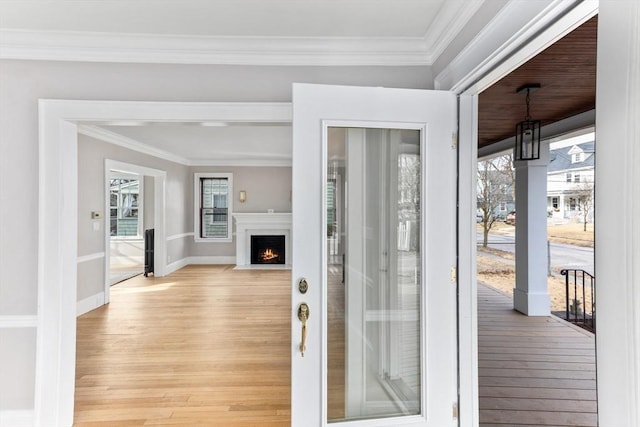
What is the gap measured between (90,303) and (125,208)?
407cm

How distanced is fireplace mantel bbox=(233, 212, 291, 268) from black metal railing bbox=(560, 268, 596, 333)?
5147mm

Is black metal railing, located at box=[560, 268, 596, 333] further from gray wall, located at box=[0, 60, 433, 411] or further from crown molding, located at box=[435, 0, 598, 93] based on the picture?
gray wall, located at box=[0, 60, 433, 411]

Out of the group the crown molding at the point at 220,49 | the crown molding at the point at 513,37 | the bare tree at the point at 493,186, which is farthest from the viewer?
the bare tree at the point at 493,186

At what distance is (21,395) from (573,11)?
338 cm

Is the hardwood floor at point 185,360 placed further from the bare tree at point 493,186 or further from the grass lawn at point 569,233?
the grass lawn at point 569,233

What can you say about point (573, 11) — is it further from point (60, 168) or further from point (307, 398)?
point (60, 168)

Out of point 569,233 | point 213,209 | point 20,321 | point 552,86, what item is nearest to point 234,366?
point 20,321

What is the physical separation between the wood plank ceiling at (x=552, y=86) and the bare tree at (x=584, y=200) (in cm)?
151

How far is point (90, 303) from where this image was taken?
15.3 feet

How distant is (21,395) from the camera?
6.91 ft

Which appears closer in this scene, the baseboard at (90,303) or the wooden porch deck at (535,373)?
the wooden porch deck at (535,373)

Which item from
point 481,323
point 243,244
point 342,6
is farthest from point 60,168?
point 243,244

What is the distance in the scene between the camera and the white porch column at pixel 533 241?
4.46 m

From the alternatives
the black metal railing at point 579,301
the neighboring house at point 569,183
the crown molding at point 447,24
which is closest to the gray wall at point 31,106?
the crown molding at point 447,24
